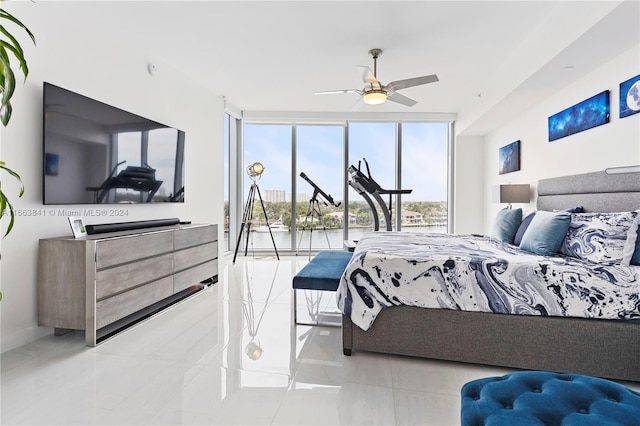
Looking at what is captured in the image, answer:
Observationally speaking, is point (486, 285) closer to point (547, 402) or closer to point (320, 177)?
point (547, 402)

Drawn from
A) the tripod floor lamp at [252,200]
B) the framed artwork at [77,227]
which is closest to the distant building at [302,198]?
the tripod floor lamp at [252,200]

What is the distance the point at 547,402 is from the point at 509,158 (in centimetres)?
462

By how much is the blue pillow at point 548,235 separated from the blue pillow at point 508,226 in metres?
0.81

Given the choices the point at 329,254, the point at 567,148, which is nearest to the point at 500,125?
the point at 567,148

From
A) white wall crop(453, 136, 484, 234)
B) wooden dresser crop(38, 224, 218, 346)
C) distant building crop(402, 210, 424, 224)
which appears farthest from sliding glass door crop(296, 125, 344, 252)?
wooden dresser crop(38, 224, 218, 346)

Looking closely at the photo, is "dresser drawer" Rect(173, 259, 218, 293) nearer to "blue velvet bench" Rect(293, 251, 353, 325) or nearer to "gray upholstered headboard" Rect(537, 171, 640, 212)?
→ "blue velvet bench" Rect(293, 251, 353, 325)

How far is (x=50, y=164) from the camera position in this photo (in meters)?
2.51

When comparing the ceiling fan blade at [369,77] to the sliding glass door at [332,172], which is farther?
the sliding glass door at [332,172]

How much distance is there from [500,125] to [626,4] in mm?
3376

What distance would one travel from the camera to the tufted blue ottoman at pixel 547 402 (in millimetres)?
988

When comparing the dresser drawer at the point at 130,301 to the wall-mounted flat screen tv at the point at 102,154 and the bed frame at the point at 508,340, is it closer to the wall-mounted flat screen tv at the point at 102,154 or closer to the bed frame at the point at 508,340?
the wall-mounted flat screen tv at the point at 102,154

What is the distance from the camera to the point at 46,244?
2.45m

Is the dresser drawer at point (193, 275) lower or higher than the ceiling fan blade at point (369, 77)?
lower

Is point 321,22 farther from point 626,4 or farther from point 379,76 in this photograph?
point 626,4
